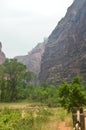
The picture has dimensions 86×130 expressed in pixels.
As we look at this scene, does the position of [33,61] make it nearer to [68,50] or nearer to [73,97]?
[68,50]

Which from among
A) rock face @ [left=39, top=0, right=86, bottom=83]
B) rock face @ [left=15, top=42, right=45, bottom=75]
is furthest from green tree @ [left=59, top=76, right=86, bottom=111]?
rock face @ [left=15, top=42, right=45, bottom=75]

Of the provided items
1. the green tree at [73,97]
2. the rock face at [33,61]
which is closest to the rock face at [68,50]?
the rock face at [33,61]

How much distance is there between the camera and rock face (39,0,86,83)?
116 metres

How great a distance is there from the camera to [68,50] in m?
124

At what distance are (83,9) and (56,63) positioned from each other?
890 inches

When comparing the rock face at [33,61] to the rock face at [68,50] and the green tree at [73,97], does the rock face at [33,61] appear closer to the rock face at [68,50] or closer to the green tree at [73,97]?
the rock face at [68,50]

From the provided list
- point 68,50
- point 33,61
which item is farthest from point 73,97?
point 33,61

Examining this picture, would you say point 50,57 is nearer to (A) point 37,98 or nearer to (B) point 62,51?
(B) point 62,51

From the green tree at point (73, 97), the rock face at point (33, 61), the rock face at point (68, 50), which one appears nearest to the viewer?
the green tree at point (73, 97)

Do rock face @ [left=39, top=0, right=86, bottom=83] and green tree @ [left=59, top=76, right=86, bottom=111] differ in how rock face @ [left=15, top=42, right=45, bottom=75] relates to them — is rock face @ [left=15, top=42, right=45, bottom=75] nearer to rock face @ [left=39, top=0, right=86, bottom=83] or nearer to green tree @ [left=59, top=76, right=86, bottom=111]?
rock face @ [left=39, top=0, right=86, bottom=83]

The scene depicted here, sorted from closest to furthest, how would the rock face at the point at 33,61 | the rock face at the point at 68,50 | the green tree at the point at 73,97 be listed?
the green tree at the point at 73,97, the rock face at the point at 68,50, the rock face at the point at 33,61

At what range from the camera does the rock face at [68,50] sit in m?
116

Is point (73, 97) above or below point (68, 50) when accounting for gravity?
below

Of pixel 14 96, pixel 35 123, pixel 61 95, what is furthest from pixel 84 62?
pixel 35 123
